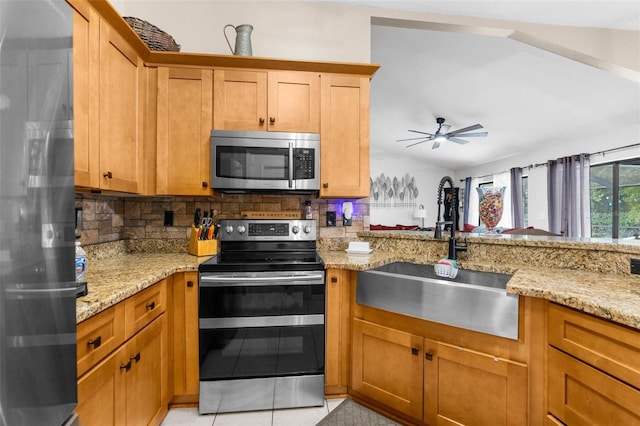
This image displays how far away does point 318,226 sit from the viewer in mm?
2455

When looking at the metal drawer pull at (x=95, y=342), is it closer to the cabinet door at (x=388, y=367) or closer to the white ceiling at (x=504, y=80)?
the cabinet door at (x=388, y=367)

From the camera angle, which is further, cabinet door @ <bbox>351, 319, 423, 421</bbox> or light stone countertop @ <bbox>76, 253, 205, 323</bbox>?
cabinet door @ <bbox>351, 319, 423, 421</bbox>

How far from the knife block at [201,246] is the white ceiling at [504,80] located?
7.02 feet

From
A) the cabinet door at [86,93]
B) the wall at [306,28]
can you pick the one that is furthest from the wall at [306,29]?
the cabinet door at [86,93]

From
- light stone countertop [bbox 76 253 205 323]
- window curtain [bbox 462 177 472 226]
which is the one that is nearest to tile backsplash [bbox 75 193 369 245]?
light stone countertop [bbox 76 253 205 323]

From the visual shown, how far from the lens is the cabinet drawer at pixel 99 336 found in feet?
3.21

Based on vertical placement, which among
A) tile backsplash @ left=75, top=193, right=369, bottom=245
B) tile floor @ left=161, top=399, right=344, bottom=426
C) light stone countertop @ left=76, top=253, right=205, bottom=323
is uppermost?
tile backsplash @ left=75, top=193, right=369, bottom=245

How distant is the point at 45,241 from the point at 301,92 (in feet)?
5.87

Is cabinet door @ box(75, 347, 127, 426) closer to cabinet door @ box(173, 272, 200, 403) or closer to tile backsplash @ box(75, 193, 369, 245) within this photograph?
cabinet door @ box(173, 272, 200, 403)

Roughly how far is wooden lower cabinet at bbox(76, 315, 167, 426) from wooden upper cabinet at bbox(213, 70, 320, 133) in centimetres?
133

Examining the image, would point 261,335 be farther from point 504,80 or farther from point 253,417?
point 504,80

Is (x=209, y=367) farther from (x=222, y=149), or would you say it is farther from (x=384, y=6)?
(x=384, y=6)

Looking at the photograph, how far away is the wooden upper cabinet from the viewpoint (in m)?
2.06

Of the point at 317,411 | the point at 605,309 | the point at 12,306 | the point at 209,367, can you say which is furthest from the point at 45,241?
the point at 317,411
